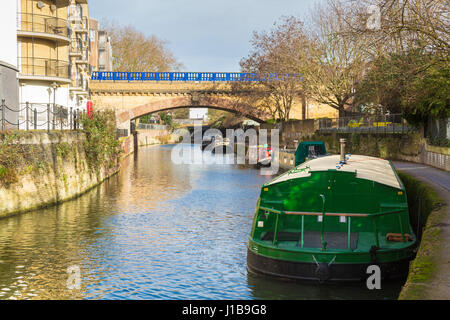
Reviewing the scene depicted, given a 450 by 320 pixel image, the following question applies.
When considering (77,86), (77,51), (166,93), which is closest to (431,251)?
(77,86)

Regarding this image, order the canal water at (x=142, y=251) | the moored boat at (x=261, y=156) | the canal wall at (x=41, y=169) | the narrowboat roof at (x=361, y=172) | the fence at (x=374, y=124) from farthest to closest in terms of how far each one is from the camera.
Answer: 1. the moored boat at (x=261, y=156)
2. the fence at (x=374, y=124)
3. the canal wall at (x=41, y=169)
4. the narrowboat roof at (x=361, y=172)
5. the canal water at (x=142, y=251)

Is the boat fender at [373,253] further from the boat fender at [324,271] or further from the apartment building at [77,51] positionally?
the apartment building at [77,51]

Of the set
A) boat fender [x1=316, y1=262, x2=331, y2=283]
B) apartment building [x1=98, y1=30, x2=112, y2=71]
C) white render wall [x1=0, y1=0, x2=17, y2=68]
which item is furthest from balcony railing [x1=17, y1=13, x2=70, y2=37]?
apartment building [x1=98, y1=30, x2=112, y2=71]

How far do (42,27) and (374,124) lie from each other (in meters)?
23.9

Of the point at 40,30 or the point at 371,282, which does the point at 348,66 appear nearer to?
the point at 40,30

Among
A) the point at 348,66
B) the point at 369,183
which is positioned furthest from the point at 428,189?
the point at 348,66

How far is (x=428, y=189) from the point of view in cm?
1853

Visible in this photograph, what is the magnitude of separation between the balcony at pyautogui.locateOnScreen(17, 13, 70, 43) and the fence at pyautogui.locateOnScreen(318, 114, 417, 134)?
72.7 ft

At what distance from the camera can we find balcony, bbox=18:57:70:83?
4000 centimetres

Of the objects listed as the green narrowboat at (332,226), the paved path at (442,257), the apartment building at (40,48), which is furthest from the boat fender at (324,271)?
the apartment building at (40,48)

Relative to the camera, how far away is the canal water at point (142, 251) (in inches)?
551

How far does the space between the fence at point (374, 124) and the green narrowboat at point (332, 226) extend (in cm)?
1803

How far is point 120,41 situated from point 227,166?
48286 millimetres

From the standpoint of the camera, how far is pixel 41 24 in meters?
40.5
